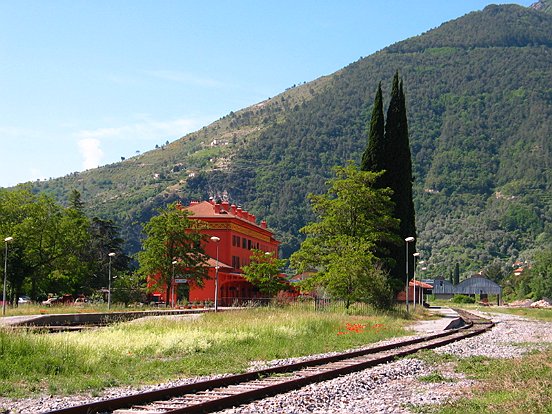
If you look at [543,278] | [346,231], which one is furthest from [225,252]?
[543,278]

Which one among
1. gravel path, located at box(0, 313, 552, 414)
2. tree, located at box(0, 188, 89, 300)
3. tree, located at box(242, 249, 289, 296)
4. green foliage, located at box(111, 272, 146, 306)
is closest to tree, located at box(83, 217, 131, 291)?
green foliage, located at box(111, 272, 146, 306)

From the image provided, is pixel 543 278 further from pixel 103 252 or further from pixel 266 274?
pixel 266 274

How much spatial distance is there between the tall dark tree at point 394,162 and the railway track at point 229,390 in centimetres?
3552

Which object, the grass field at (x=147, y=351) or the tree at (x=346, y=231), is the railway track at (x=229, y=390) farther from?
the tree at (x=346, y=231)

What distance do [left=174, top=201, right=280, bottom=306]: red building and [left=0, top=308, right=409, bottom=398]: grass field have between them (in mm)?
40681

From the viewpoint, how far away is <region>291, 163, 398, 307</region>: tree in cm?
4453

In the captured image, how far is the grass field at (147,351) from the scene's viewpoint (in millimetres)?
13859

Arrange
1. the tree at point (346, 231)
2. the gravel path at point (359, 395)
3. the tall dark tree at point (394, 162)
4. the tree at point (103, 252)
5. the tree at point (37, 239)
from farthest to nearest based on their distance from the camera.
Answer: the tree at point (103, 252)
the tree at point (37, 239)
the tall dark tree at point (394, 162)
the tree at point (346, 231)
the gravel path at point (359, 395)

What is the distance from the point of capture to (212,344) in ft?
68.4

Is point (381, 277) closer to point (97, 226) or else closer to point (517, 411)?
point (517, 411)

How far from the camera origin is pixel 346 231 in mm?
48969

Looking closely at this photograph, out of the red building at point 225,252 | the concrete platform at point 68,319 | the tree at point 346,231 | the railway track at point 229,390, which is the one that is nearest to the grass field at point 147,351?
the railway track at point 229,390

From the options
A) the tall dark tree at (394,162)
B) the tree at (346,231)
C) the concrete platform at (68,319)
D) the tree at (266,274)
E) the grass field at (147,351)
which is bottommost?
the concrete platform at (68,319)

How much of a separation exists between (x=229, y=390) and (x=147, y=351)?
7.22 metres
